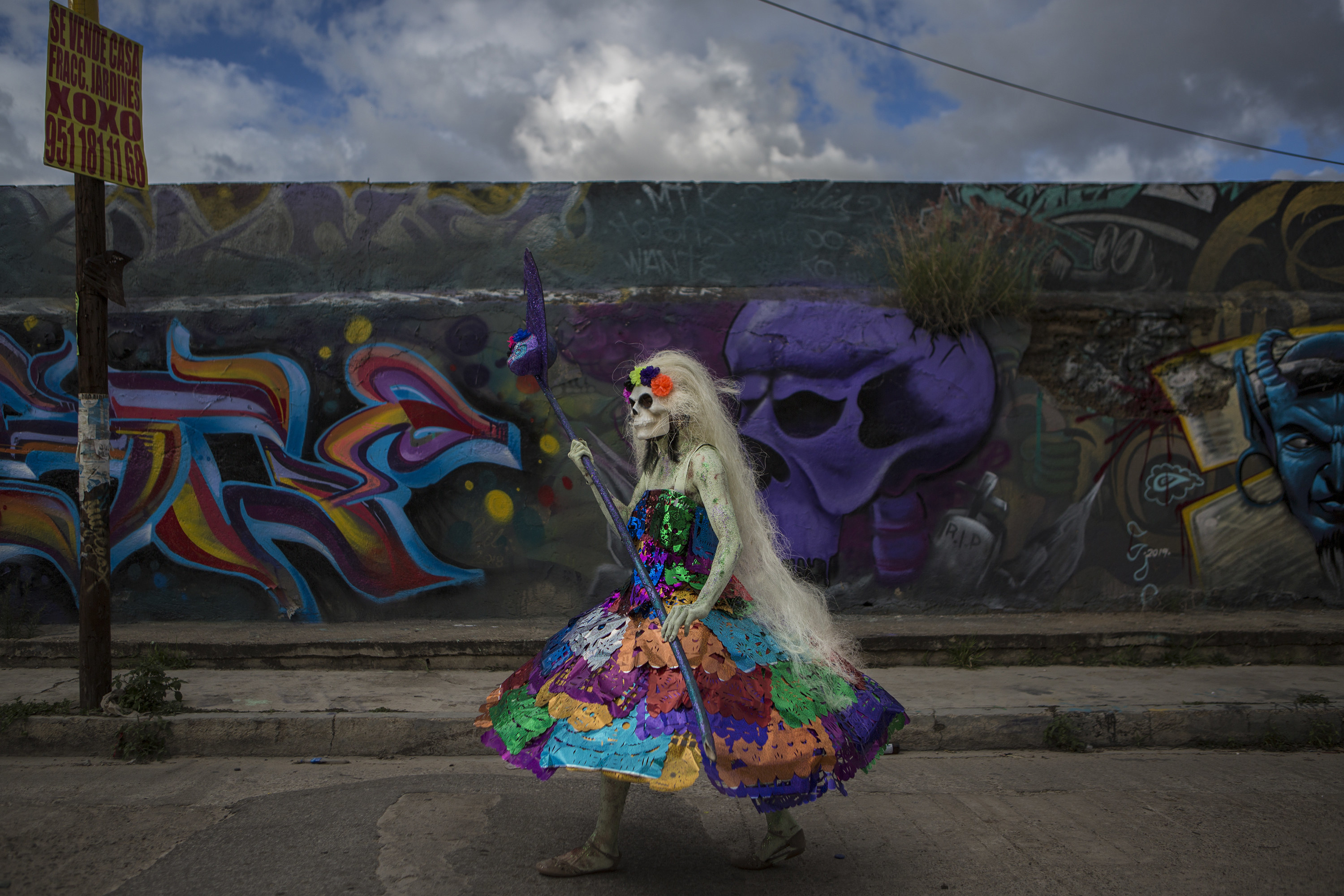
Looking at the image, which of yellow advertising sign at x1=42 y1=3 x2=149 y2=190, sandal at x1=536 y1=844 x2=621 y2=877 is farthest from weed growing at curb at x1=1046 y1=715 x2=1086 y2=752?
yellow advertising sign at x1=42 y1=3 x2=149 y2=190

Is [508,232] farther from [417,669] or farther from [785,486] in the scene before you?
[417,669]

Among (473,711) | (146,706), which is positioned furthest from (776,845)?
(146,706)

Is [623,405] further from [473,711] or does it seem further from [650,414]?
[650,414]

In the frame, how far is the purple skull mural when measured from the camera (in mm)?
6910

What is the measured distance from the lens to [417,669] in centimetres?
594

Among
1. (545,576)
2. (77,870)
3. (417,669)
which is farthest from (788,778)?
(545,576)

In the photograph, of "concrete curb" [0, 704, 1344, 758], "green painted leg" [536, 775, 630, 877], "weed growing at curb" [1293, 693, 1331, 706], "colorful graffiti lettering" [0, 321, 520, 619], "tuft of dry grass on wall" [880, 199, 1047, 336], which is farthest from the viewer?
"tuft of dry grass on wall" [880, 199, 1047, 336]

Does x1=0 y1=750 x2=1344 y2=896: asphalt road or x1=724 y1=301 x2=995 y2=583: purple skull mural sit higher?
x1=724 y1=301 x2=995 y2=583: purple skull mural

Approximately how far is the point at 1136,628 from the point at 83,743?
6.81 metres

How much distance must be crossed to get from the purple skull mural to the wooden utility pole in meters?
4.28

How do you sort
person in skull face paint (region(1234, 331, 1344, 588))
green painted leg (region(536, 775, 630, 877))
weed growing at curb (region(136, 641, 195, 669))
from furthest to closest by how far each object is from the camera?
person in skull face paint (region(1234, 331, 1344, 588)) → weed growing at curb (region(136, 641, 195, 669)) → green painted leg (region(536, 775, 630, 877))

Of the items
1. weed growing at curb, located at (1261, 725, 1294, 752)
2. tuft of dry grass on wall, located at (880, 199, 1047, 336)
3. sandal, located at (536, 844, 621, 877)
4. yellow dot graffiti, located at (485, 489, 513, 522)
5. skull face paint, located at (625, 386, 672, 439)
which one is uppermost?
tuft of dry grass on wall, located at (880, 199, 1047, 336)

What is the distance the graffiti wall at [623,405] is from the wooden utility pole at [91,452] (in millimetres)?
2085

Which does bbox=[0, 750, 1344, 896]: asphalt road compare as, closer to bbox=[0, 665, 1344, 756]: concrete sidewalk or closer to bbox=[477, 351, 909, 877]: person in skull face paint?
bbox=[0, 665, 1344, 756]: concrete sidewalk
